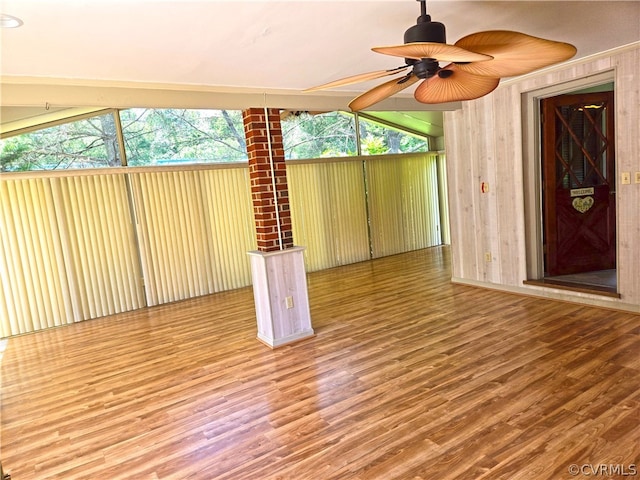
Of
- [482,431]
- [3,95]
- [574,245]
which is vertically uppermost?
[3,95]

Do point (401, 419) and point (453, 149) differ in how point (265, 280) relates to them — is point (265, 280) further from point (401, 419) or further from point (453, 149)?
point (453, 149)

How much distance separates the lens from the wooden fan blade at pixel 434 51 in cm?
170

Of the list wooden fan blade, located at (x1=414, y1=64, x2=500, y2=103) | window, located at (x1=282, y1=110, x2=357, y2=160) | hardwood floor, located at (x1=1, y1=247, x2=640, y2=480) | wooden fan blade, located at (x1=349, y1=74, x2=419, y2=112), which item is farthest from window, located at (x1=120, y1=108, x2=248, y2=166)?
wooden fan blade, located at (x1=414, y1=64, x2=500, y2=103)

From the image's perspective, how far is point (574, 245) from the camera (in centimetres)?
503

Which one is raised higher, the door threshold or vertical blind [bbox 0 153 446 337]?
vertical blind [bbox 0 153 446 337]

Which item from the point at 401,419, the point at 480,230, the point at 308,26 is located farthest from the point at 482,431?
the point at 480,230

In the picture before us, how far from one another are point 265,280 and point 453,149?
10.4 feet

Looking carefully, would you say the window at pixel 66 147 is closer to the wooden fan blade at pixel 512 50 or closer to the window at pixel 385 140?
the window at pixel 385 140

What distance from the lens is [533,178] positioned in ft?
15.4

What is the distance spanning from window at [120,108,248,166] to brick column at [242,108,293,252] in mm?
2604

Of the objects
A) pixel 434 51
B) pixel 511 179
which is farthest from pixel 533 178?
pixel 434 51

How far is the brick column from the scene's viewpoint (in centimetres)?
397

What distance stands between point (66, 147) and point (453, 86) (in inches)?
199

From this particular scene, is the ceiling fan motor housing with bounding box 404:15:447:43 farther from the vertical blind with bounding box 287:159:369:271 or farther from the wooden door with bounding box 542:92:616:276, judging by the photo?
the vertical blind with bounding box 287:159:369:271
